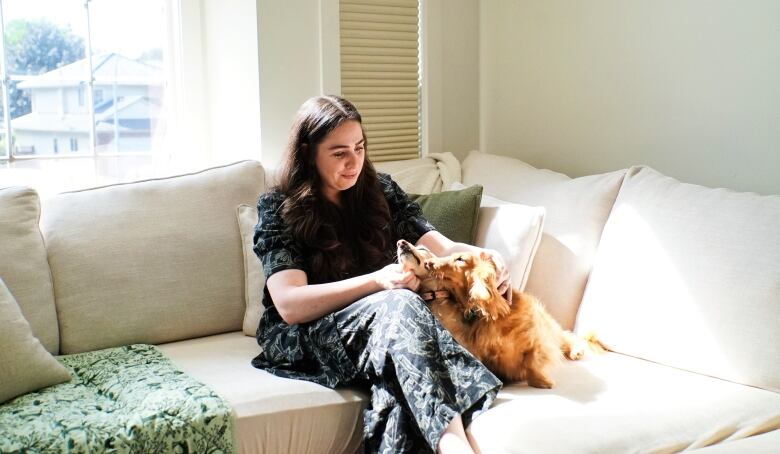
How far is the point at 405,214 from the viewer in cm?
240

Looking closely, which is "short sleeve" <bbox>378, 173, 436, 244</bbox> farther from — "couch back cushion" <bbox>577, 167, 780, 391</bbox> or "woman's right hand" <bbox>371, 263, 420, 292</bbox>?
"couch back cushion" <bbox>577, 167, 780, 391</bbox>

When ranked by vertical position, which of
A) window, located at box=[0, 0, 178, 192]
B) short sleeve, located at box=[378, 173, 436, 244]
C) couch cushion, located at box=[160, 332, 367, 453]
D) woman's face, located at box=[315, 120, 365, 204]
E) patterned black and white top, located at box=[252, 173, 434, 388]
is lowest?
couch cushion, located at box=[160, 332, 367, 453]

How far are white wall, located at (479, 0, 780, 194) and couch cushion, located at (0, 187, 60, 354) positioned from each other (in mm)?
1833

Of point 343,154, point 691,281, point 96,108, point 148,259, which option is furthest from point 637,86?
point 96,108

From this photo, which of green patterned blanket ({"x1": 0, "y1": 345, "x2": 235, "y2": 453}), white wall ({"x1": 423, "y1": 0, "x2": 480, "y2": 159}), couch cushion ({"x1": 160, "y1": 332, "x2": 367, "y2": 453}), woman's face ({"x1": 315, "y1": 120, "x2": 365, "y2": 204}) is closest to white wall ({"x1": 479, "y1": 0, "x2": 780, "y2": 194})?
white wall ({"x1": 423, "y1": 0, "x2": 480, "y2": 159})

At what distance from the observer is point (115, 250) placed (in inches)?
89.7

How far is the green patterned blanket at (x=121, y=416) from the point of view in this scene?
1656 millimetres

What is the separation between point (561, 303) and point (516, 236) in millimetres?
237

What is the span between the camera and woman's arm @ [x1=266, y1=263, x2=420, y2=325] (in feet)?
6.48

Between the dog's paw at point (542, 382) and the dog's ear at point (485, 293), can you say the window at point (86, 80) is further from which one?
the dog's paw at point (542, 382)

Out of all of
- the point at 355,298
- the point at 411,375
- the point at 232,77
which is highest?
the point at 232,77

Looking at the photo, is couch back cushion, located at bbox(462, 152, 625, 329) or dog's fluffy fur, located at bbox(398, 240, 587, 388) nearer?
dog's fluffy fur, located at bbox(398, 240, 587, 388)

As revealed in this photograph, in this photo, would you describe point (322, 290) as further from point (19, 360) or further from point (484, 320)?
point (19, 360)

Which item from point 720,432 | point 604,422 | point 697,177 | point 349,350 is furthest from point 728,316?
point 349,350
